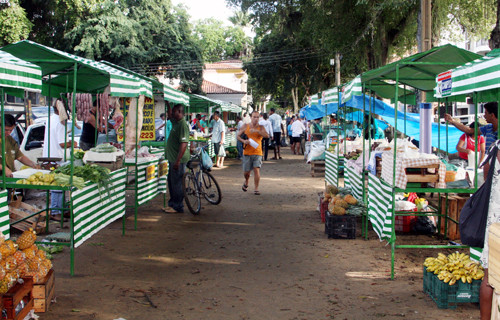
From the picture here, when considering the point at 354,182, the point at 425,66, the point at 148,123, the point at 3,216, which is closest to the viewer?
the point at 3,216

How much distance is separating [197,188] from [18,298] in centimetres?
634

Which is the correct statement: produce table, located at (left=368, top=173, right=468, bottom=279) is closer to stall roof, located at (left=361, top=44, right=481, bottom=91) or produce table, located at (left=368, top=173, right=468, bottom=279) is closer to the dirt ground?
the dirt ground

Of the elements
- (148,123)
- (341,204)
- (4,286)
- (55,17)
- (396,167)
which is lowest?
(4,286)

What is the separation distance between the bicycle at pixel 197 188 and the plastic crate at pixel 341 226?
3027 millimetres

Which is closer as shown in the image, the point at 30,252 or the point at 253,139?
the point at 30,252

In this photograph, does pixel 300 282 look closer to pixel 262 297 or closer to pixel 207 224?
pixel 262 297

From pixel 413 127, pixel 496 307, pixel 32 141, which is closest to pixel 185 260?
pixel 496 307

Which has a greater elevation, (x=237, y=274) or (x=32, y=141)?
(x=32, y=141)

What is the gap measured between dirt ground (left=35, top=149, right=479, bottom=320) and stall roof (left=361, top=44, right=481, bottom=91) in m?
2.54

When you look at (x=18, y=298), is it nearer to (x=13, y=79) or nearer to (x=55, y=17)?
(x=13, y=79)

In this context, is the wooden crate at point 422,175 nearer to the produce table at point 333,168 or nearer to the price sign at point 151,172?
the produce table at point 333,168

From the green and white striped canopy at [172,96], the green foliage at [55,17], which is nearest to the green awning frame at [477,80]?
the green and white striped canopy at [172,96]

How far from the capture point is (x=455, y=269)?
512 cm

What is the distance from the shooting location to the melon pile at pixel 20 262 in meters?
4.20
